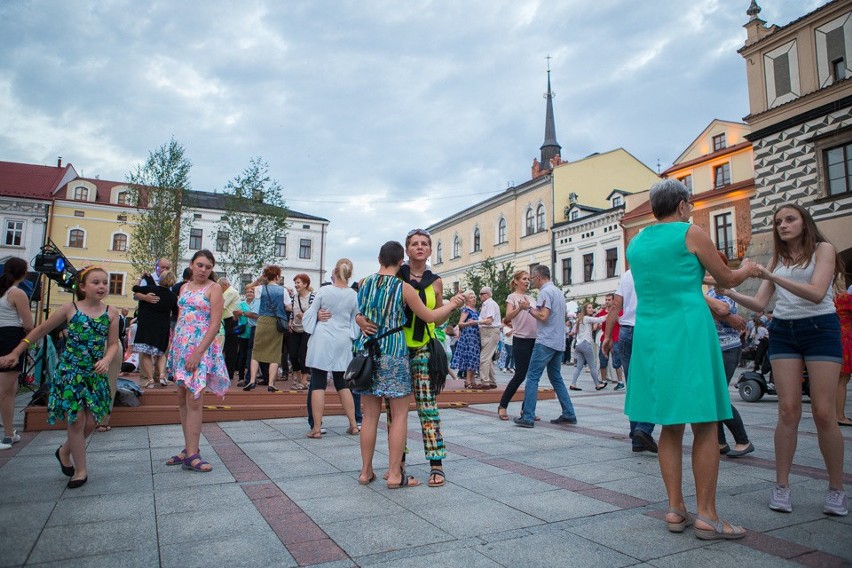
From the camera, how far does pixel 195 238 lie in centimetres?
5356

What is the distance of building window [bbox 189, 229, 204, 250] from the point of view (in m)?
53.2

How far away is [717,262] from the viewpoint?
3.12 meters

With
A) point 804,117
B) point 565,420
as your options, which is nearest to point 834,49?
point 804,117

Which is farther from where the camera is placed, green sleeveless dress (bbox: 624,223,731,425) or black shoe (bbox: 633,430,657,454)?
black shoe (bbox: 633,430,657,454)

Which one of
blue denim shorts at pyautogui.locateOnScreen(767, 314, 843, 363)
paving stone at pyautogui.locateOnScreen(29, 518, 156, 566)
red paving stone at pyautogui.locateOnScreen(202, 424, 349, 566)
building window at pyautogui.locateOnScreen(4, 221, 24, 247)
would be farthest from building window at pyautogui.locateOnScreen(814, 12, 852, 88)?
building window at pyautogui.locateOnScreen(4, 221, 24, 247)

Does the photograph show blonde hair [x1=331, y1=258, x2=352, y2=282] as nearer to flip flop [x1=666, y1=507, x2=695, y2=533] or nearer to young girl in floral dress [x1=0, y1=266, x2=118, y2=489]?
young girl in floral dress [x1=0, y1=266, x2=118, y2=489]

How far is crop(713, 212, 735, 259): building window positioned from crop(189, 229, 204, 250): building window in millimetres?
44220

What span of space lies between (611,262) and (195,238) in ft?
127

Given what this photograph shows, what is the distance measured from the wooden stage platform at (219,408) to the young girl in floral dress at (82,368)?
243cm

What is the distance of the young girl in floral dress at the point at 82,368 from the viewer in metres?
4.12

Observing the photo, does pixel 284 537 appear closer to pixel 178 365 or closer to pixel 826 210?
pixel 178 365

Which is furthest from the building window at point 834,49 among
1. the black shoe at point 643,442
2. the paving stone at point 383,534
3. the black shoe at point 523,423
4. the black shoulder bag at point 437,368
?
the paving stone at point 383,534

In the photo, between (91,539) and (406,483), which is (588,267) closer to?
(406,483)

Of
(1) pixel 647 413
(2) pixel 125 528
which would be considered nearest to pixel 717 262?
(1) pixel 647 413
